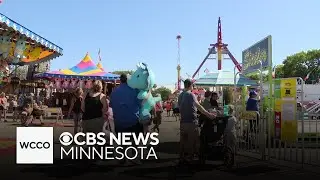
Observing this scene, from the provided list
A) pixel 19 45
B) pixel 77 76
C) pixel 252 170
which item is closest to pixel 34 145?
pixel 252 170

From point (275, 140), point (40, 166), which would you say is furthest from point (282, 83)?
point (40, 166)

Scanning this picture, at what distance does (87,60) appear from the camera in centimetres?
3162

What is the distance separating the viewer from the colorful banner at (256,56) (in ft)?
33.3

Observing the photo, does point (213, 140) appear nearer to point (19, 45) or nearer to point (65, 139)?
point (65, 139)

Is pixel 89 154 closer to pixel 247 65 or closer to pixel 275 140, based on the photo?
pixel 275 140

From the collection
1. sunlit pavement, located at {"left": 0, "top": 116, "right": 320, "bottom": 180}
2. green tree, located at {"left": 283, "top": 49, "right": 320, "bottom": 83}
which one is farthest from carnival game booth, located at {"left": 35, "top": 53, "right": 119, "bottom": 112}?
green tree, located at {"left": 283, "top": 49, "right": 320, "bottom": 83}

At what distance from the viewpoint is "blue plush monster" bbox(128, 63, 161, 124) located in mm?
8922

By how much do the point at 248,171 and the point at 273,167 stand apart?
830mm

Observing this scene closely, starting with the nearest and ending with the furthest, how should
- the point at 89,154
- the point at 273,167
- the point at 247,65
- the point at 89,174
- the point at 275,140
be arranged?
the point at 89,174 → the point at 273,167 → the point at 89,154 → the point at 275,140 → the point at 247,65

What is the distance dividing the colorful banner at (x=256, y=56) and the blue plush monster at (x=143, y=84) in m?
2.92

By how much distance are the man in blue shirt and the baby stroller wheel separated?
5.90 ft

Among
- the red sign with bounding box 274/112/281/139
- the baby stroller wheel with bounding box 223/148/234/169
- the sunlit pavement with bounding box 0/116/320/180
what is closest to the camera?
the sunlit pavement with bounding box 0/116/320/180

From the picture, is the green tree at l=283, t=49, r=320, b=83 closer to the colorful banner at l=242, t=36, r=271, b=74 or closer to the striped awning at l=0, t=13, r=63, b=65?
the striped awning at l=0, t=13, r=63, b=65

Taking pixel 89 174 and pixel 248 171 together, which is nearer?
pixel 89 174
